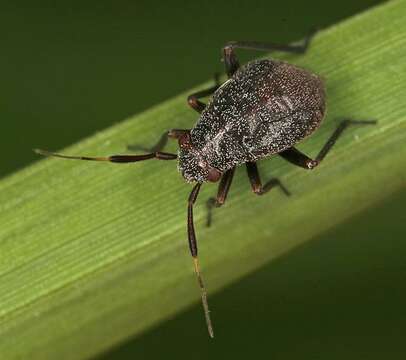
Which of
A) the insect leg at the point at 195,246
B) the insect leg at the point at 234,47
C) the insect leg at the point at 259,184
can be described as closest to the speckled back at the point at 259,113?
the insect leg at the point at 259,184

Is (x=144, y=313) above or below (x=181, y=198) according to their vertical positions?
below

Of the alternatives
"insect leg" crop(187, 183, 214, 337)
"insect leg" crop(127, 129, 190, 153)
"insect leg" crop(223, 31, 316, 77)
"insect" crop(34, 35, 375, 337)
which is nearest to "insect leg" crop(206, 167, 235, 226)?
"insect" crop(34, 35, 375, 337)

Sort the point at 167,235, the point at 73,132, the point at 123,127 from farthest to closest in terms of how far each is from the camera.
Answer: the point at 73,132
the point at 123,127
the point at 167,235

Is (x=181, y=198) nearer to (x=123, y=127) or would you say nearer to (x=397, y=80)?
(x=123, y=127)

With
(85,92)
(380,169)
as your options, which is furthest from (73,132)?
(380,169)

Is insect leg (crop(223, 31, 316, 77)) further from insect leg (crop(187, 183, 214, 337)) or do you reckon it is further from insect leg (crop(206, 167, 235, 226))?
insect leg (crop(187, 183, 214, 337))
